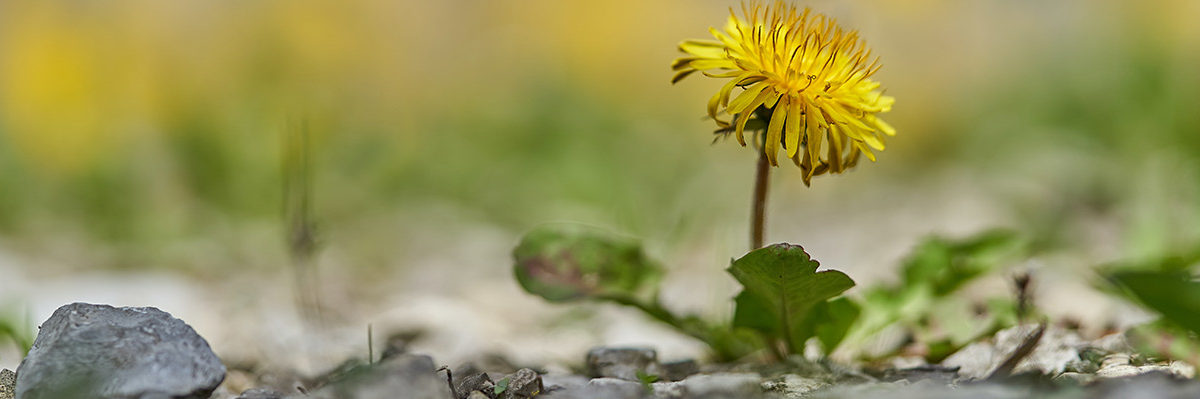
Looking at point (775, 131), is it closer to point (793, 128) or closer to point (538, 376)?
point (793, 128)

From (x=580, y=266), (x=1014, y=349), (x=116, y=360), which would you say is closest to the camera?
(x=116, y=360)

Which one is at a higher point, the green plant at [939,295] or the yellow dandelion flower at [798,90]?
the yellow dandelion flower at [798,90]

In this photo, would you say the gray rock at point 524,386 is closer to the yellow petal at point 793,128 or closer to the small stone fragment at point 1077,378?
the yellow petal at point 793,128

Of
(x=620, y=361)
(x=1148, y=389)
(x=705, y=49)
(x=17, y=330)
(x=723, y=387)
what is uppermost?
(x=705, y=49)

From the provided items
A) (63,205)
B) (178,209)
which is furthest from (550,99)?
(63,205)

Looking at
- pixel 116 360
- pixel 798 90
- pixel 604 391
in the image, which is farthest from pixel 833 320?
pixel 116 360

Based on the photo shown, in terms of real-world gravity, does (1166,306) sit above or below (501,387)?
above

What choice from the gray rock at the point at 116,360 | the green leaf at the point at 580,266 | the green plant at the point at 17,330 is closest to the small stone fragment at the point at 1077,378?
the green leaf at the point at 580,266

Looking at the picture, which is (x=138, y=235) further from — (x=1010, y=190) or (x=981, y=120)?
(x=981, y=120)
